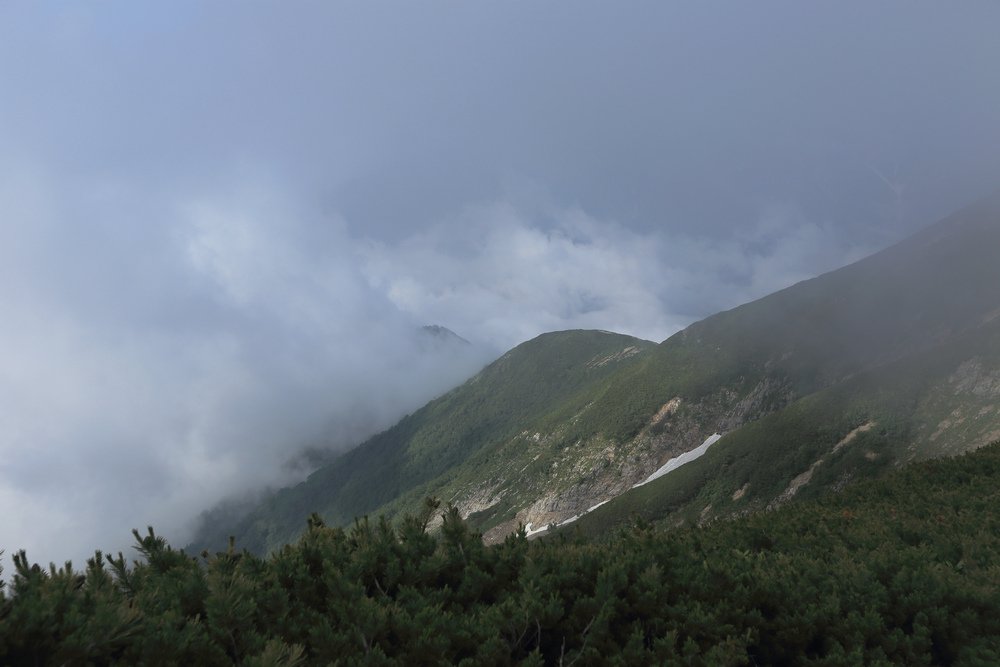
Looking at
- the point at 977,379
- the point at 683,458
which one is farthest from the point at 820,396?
the point at 683,458

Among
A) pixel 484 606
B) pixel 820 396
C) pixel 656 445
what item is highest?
pixel 656 445

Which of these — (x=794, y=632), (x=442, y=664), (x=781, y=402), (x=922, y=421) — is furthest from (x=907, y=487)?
(x=781, y=402)

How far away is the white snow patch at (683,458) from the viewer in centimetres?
16538

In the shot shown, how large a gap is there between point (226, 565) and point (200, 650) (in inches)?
115

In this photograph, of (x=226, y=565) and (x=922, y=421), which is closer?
(x=226, y=565)

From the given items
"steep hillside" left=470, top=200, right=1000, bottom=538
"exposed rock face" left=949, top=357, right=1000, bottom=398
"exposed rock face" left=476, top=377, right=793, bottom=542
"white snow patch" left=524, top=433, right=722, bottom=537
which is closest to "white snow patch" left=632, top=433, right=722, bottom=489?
"white snow patch" left=524, top=433, right=722, bottom=537

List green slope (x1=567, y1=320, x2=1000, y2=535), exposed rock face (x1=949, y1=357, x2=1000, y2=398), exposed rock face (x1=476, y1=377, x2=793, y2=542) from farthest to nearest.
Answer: exposed rock face (x1=476, y1=377, x2=793, y2=542)
green slope (x1=567, y1=320, x2=1000, y2=535)
exposed rock face (x1=949, y1=357, x2=1000, y2=398)

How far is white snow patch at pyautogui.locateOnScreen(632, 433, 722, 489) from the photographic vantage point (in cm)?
16538

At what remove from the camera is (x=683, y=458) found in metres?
168

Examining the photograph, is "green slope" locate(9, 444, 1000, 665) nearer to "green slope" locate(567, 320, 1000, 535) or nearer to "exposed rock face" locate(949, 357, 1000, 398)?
"green slope" locate(567, 320, 1000, 535)

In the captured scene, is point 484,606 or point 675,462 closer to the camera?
point 484,606

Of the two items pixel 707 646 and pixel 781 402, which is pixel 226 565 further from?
pixel 781 402

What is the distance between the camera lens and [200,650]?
662 cm

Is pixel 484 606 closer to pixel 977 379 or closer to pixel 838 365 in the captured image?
pixel 977 379
